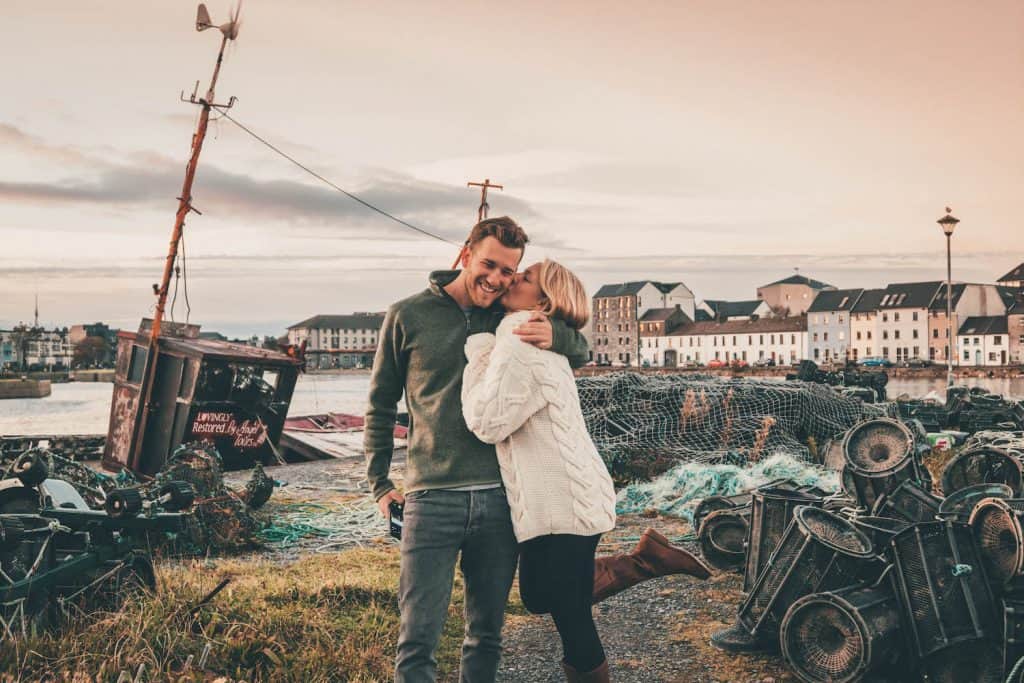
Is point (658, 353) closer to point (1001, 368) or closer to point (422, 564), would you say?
point (1001, 368)

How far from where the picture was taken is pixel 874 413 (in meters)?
14.4

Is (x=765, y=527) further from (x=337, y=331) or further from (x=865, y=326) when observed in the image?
(x=337, y=331)

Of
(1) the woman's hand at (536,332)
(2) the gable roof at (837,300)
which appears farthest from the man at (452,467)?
(2) the gable roof at (837,300)

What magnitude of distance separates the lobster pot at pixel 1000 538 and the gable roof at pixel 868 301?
99116 millimetres

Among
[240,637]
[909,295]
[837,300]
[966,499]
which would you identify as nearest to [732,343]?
[837,300]

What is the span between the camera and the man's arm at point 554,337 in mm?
2818

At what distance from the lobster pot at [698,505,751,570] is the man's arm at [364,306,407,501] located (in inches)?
149

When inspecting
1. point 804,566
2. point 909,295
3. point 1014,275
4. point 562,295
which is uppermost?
point 1014,275

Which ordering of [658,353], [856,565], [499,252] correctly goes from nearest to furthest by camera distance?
[499,252], [856,565], [658,353]

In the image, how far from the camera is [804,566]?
4.69 meters

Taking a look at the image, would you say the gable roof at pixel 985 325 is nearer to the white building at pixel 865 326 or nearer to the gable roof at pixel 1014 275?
the gable roof at pixel 1014 275

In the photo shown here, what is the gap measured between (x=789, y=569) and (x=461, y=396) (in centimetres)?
266

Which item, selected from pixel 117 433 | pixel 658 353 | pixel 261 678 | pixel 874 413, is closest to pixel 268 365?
pixel 117 433

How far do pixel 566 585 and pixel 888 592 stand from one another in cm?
232
